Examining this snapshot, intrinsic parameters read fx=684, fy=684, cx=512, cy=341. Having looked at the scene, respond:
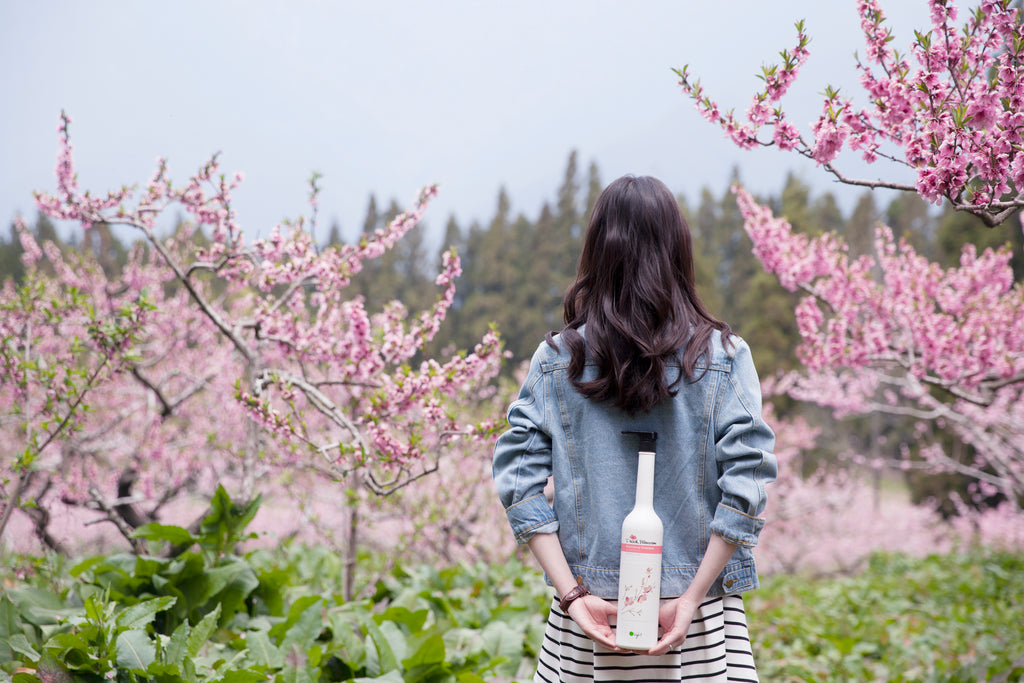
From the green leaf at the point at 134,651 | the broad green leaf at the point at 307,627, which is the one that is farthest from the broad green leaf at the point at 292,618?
the green leaf at the point at 134,651

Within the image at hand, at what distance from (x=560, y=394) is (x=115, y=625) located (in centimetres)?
161

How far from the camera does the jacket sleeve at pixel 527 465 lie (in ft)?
4.77

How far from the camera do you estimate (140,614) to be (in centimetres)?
216

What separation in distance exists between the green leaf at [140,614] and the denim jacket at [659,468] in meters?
1.38

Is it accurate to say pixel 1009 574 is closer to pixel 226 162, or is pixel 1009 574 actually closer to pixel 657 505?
pixel 657 505

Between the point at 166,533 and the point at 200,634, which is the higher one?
the point at 166,533

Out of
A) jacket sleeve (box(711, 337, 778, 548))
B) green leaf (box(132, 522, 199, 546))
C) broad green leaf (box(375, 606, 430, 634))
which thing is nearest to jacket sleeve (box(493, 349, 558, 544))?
jacket sleeve (box(711, 337, 778, 548))

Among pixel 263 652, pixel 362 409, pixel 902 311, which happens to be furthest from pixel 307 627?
pixel 902 311

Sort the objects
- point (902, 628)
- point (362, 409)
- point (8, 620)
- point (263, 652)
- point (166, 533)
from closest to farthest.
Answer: point (8, 620)
point (263, 652)
point (166, 533)
point (362, 409)
point (902, 628)

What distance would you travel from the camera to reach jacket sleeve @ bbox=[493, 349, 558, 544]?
145 centimetres

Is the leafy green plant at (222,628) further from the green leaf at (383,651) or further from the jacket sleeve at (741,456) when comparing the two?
the jacket sleeve at (741,456)

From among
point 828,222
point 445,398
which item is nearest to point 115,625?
point 445,398

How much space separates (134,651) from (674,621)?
60.8 inches

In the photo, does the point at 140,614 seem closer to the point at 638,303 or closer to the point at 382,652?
the point at 382,652
